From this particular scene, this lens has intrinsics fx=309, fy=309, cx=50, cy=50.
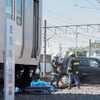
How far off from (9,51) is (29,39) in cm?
311

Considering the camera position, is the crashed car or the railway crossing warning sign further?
the crashed car

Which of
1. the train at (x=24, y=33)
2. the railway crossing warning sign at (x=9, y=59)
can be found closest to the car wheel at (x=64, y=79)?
the train at (x=24, y=33)

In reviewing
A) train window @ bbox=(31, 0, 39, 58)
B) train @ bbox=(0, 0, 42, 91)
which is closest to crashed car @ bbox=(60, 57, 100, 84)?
train @ bbox=(0, 0, 42, 91)

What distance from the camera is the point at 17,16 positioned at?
7.78 meters

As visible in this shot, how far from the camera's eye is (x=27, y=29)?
8.37 meters

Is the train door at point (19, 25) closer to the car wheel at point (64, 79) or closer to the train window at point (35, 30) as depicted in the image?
the train window at point (35, 30)

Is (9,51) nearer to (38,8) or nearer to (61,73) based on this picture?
(38,8)

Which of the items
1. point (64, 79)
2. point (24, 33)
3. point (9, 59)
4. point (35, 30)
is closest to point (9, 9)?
point (24, 33)

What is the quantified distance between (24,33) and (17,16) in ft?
1.84

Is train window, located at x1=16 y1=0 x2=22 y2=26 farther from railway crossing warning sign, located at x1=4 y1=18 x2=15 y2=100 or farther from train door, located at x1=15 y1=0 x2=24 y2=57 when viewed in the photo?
railway crossing warning sign, located at x1=4 y1=18 x2=15 y2=100

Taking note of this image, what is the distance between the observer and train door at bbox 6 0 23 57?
24.0 feet

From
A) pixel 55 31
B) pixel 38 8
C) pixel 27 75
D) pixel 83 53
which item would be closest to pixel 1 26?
pixel 38 8

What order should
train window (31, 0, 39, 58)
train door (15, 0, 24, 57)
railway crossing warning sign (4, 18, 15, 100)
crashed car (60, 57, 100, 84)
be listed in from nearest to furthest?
railway crossing warning sign (4, 18, 15, 100)
train door (15, 0, 24, 57)
train window (31, 0, 39, 58)
crashed car (60, 57, 100, 84)

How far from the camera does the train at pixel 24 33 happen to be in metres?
7.26
